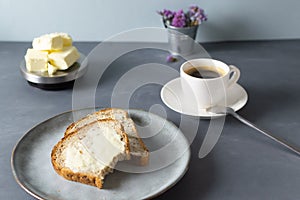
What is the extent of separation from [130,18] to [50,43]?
470 mm

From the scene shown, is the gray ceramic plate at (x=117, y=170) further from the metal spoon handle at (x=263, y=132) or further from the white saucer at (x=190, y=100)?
A: the metal spoon handle at (x=263, y=132)

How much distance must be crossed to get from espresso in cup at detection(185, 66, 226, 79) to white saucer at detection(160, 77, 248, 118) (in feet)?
0.25

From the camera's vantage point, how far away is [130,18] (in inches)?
73.6

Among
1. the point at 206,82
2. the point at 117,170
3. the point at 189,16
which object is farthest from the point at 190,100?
the point at 189,16

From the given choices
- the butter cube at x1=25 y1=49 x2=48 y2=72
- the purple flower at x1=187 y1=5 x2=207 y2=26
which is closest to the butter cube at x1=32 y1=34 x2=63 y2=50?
the butter cube at x1=25 y1=49 x2=48 y2=72

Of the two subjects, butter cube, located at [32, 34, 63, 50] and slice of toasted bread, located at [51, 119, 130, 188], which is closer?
slice of toasted bread, located at [51, 119, 130, 188]

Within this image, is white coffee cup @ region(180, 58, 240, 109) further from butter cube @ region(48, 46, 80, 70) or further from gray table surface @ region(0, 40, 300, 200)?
butter cube @ region(48, 46, 80, 70)

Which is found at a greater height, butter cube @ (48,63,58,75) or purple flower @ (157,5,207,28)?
purple flower @ (157,5,207,28)

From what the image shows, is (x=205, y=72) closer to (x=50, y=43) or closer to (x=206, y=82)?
(x=206, y=82)

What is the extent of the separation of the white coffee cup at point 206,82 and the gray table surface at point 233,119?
7cm

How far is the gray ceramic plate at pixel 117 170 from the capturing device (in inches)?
40.8

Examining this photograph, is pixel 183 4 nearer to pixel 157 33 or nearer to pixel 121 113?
pixel 157 33

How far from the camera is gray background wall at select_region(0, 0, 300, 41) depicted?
1839mm

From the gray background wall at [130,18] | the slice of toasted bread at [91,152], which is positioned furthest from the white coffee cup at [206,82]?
the gray background wall at [130,18]
